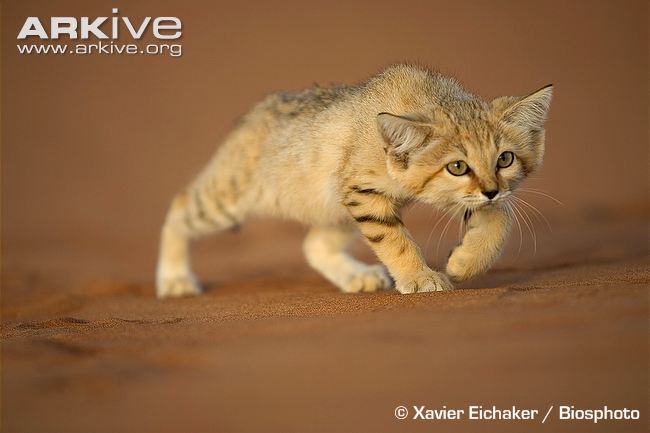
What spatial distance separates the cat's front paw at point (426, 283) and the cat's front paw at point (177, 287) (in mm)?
2377

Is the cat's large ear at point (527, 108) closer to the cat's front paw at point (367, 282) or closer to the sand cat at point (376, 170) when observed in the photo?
the sand cat at point (376, 170)

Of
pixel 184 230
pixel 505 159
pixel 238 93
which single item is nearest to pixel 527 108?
pixel 505 159

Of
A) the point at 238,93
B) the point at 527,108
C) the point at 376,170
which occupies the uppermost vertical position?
the point at 238,93

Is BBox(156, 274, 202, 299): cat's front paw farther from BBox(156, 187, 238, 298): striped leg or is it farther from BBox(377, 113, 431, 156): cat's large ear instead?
BBox(377, 113, 431, 156): cat's large ear

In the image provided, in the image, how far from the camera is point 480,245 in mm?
4762

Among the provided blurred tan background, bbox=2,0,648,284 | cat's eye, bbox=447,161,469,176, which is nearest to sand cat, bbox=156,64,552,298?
cat's eye, bbox=447,161,469,176

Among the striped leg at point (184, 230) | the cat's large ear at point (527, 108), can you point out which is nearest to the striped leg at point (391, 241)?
the cat's large ear at point (527, 108)

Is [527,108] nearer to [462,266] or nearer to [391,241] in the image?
[462,266]

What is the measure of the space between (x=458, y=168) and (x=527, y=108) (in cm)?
66

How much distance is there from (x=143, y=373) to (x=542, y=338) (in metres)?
1.72

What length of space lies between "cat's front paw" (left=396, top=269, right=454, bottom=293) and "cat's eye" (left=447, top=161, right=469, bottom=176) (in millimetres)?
671

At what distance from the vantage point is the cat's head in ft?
14.7

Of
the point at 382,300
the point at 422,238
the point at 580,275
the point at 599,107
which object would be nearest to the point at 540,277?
the point at 580,275

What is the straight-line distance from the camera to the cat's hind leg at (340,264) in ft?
19.5
